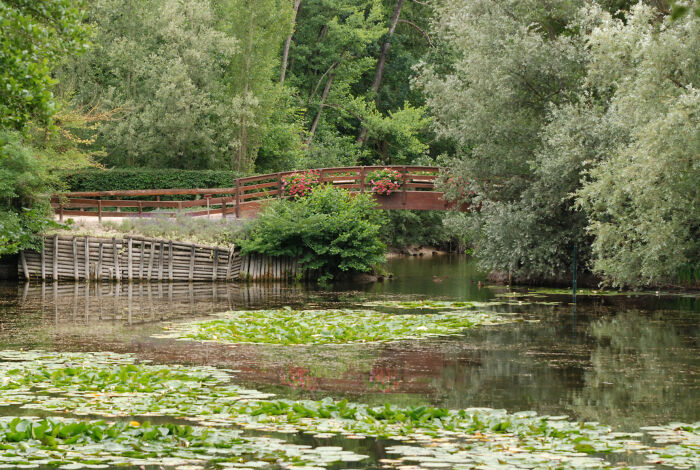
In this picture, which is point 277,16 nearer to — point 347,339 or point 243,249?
point 243,249

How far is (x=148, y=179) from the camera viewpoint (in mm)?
37281

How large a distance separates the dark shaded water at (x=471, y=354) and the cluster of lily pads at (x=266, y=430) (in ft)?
2.93

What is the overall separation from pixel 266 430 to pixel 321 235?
20.7m

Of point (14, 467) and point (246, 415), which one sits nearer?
point (14, 467)

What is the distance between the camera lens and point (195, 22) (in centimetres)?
3994

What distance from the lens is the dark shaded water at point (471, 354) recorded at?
376 inches

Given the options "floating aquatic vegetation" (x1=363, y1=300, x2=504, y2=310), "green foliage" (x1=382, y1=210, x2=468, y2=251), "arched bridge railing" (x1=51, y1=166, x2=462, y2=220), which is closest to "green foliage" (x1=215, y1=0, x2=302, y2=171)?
"arched bridge railing" (x1=51, y1=166, x2=462, y2=220)

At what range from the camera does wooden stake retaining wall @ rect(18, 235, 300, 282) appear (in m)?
27.4

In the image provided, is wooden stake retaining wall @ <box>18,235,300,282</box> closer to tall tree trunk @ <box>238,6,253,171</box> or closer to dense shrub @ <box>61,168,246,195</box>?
dense shrub @ <box>61,168,246,195</box>

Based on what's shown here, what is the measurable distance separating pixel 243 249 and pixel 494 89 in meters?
9.24

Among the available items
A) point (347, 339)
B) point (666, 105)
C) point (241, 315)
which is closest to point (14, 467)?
point (347, 339)

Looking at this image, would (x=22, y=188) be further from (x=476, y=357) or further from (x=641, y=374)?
(x=641, y=374)

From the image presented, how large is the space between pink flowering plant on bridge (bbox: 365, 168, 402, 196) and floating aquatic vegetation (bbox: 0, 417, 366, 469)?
23.5 meters

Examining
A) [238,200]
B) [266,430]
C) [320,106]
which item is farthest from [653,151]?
[320,106]
